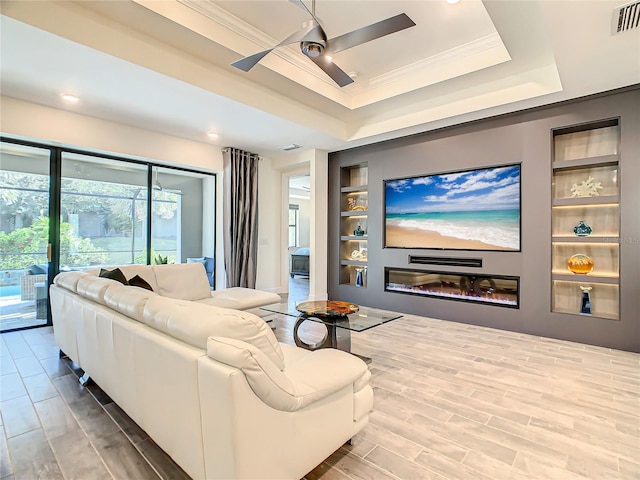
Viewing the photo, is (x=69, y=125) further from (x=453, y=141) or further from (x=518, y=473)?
(x=518, y=473)

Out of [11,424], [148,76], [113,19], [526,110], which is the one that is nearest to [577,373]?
[526,110]

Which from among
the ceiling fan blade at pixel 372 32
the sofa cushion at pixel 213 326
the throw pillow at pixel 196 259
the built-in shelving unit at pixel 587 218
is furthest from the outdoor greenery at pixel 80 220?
the built-in shelving unit at pixel 587 218

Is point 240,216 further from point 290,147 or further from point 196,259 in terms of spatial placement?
point 290,147

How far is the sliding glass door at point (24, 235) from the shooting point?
402 centimetres

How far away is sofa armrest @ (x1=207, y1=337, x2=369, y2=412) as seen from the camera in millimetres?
1236

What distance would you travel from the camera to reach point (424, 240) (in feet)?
16.6

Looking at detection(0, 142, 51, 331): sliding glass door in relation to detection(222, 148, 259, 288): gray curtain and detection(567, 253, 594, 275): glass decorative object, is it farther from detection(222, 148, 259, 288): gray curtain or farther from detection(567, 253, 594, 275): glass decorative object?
detection(567, 253, 594, 275): glass decorative object

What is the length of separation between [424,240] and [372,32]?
3.34m

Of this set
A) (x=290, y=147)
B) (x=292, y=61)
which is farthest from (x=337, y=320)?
(x=290, y=147)

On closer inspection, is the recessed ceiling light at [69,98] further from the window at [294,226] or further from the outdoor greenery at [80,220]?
the window at [294,226]

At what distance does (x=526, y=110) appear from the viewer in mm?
4086

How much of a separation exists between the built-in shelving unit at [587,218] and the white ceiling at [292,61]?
636mm

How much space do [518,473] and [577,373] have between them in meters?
1.77

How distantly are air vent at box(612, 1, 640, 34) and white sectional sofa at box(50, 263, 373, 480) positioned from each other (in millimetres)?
3043
